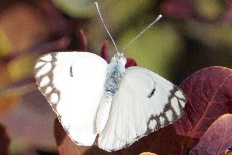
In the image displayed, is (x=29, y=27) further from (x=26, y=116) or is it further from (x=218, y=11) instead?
(x=218, y=11)

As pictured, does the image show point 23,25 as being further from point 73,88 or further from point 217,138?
point 217,138

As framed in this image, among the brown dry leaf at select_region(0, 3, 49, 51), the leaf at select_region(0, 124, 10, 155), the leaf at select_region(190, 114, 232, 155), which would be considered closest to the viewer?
the leaf at select_region(190, 114, 232, 155)

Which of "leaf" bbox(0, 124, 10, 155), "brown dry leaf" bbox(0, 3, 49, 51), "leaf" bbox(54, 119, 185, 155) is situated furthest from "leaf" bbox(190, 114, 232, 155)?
"brown dry leaf" bbox(0, 3, 49, 51)

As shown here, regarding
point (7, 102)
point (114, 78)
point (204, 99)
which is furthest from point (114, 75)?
point (7, 102)

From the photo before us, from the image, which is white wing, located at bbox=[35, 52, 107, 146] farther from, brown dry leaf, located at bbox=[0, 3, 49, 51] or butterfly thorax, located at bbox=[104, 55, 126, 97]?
brown dry leaf, located at bbox=[0, 3, 49, 51]

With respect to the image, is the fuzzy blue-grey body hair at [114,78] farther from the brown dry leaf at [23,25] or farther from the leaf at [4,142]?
the brown dry leaf at [23,25]

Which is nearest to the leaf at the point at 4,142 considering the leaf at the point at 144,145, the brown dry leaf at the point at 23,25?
the leaf at the point at 144,145
